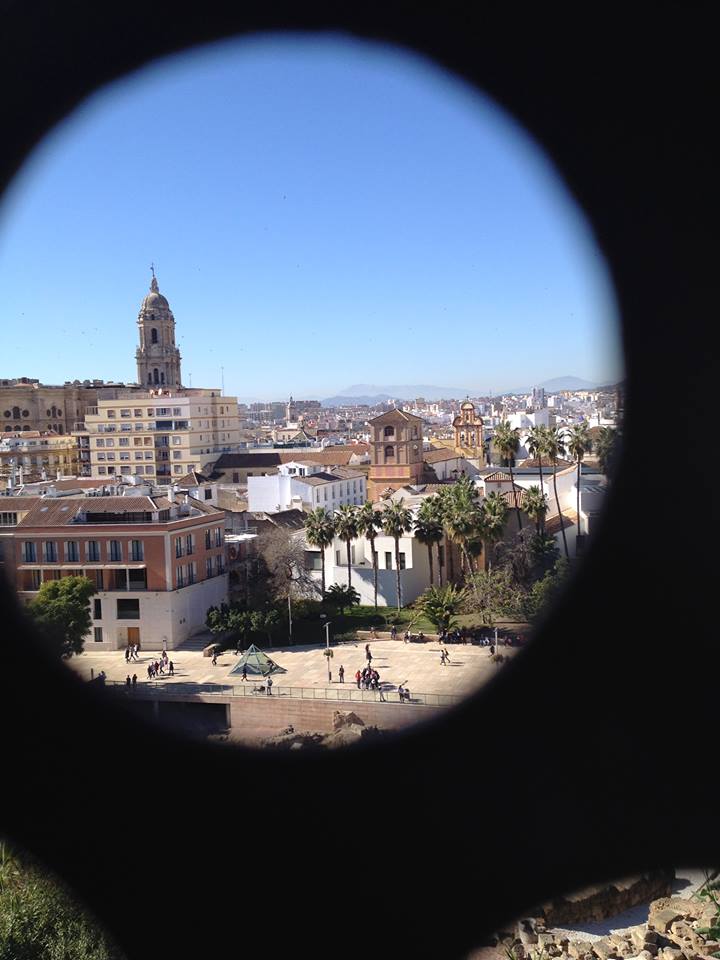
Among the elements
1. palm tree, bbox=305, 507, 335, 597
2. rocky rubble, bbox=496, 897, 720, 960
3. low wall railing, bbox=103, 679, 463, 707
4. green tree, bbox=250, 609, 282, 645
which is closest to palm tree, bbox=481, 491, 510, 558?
palm tree, bbox=305, 507, 335, 597

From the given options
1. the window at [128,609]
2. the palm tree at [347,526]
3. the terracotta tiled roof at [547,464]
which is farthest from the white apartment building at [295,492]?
the window at [128,609]

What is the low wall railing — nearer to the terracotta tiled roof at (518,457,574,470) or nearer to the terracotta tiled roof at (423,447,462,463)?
the terracotta tiled roof at (518,457,574,470)

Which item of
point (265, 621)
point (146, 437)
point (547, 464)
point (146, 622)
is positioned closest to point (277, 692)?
point (265, 621)

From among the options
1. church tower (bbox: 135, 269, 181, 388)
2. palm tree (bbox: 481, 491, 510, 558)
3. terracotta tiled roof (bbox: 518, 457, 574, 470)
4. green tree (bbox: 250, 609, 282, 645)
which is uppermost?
church tower (bbox: 135, 269, 181, 388)

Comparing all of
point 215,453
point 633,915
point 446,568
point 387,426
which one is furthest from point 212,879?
point 215,453

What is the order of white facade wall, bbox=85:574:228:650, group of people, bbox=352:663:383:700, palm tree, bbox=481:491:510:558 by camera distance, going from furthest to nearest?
1. palm tree, bbox=481:491:510:558
2. white facade wall, bbox=85:574:228:650
3. group of people, bbox=352:663:383:700

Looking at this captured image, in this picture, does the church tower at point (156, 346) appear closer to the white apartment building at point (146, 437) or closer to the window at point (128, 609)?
the white apartment building at point (146, 437)

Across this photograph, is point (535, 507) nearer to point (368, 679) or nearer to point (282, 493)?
point (368, 679)
